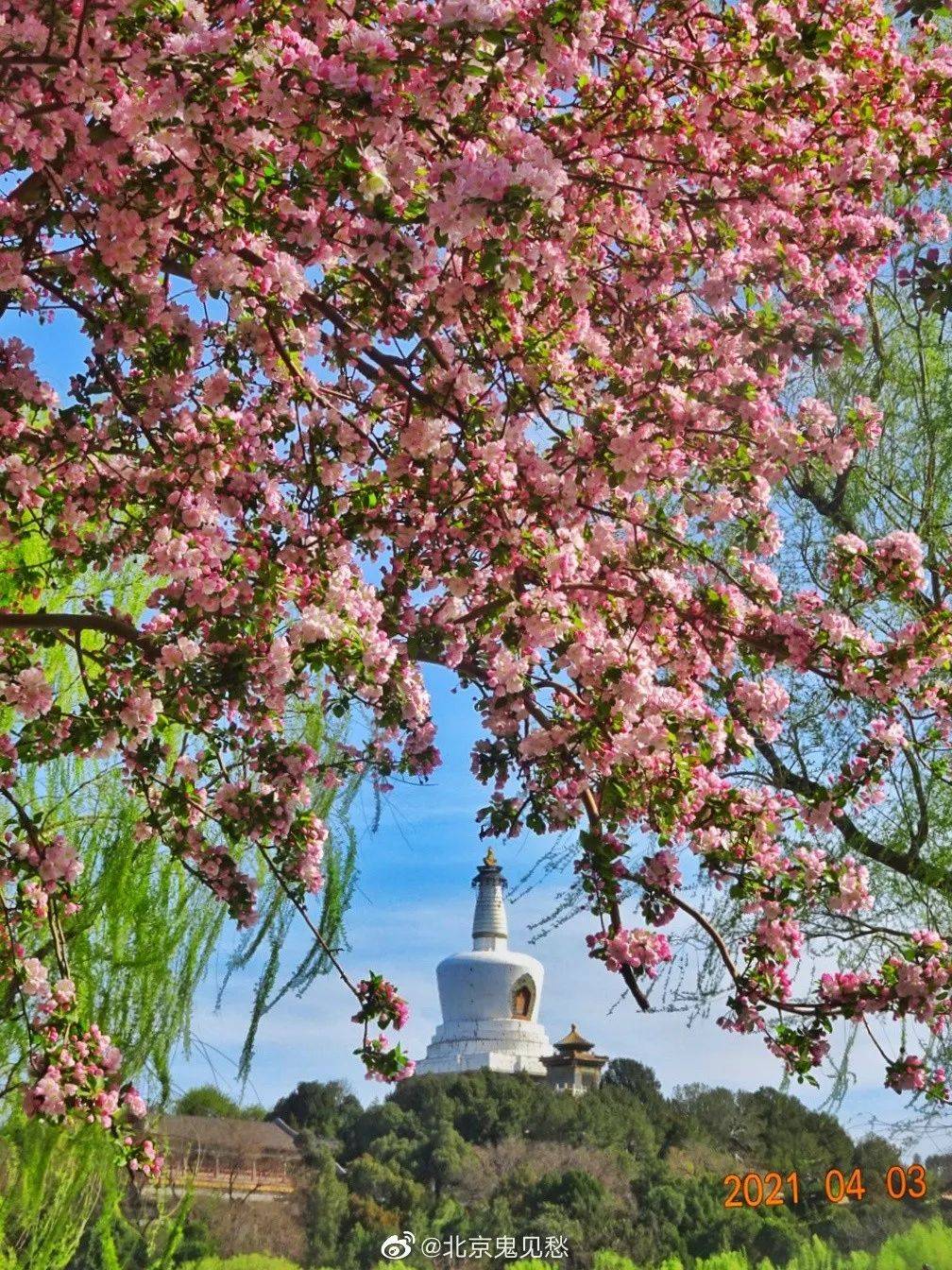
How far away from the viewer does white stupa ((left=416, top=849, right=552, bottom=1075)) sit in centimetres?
2611

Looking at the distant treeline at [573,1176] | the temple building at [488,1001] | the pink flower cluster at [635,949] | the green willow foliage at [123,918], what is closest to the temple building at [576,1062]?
the temple building at [488,1001]

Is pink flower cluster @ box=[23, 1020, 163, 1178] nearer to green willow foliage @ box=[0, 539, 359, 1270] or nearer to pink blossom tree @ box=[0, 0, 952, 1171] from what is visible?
pink blossom tree @ box=[0, 0, 952, 1171]

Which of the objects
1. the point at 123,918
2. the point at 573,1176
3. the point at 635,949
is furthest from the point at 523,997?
the point at 635,949

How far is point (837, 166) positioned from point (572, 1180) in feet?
34.4

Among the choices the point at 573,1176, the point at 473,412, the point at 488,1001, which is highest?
the point at 488,1001

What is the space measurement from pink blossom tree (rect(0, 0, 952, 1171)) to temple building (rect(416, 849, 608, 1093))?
2143cm

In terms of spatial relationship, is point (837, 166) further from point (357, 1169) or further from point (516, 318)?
point (357, 1169)

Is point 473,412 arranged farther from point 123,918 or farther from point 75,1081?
point 123,918

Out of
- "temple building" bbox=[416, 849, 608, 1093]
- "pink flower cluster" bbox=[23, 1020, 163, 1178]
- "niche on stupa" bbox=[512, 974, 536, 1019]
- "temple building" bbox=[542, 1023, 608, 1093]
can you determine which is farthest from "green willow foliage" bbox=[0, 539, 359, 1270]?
"niche on stupa" bbox=[512, 974, 536, 1019]

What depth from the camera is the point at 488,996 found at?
27344 millimetres

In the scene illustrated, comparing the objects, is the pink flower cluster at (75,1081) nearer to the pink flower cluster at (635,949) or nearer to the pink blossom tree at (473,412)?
the pink blossom tree at (473,412)

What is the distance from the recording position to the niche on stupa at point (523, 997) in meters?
27.1

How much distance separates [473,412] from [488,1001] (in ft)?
82.9

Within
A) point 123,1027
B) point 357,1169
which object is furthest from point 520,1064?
point 123,1027
